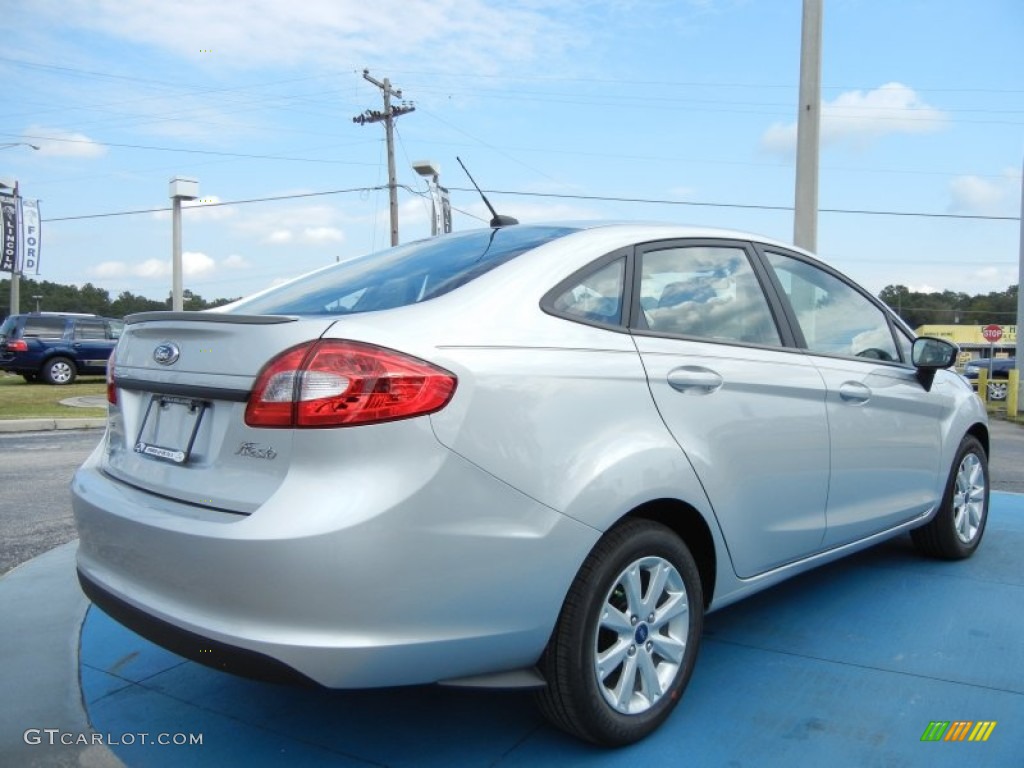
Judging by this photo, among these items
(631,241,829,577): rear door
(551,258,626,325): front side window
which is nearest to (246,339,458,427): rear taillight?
(551,258,626,325): front side window

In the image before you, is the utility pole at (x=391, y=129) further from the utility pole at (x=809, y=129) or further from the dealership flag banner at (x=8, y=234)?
the utility pole at (x=809, y=129)

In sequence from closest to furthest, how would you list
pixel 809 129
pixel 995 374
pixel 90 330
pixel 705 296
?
pixel 705 296 < pixel 809 129 < pixel 90 330 < pixel 995 374

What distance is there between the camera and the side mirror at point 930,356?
391 cm

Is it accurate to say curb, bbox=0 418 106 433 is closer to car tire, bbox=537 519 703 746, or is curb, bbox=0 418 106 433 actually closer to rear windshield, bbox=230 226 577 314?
rear windshield, bbox=230 226 577 314

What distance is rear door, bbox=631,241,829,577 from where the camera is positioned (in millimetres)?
2646

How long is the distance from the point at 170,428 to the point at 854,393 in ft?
8.54

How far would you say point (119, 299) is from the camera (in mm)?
75438

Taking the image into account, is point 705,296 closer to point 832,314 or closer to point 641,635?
point 832,314

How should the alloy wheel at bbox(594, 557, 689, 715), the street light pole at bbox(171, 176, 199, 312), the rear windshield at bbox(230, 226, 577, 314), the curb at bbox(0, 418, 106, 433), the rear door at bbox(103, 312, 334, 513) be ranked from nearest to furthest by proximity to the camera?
the rear door at bbox(103, 312, 334, 513) < the alloy wheel at bbox(594, 557, 689, 715) < the rear windshield at bbox(230, 226, 577, 314) < the curb at bbox(0, 418, 106, 433) < the street light pole at bbox(171, 176, 199, 312)

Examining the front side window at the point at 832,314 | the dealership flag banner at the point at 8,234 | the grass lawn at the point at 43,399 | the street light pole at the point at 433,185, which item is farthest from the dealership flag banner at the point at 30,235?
the front side window at the point at 832,314

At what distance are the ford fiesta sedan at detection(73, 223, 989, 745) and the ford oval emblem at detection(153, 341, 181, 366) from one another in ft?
0.03

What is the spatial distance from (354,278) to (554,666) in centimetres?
147

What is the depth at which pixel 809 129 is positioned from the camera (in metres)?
10.7

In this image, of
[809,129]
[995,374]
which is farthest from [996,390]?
[809,129]
